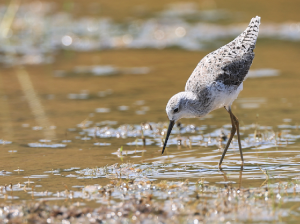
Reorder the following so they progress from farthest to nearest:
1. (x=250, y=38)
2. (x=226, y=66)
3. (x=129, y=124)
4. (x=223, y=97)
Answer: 1. (x=129, y=124)
2. (x=250, y=38)
3. (x=226, y=66)
4. (x=223, y=97)

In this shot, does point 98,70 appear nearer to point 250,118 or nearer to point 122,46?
point 122,46

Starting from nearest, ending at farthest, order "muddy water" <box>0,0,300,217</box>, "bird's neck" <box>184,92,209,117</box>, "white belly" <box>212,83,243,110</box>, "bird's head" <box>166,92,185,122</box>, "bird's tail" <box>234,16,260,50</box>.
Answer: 1. "muddy water" <box>0,0,300,217</box>
2. "bird's head" <box>166,92,185,122</box>
3. "bird's neck" <box>184,92,209,117</box>
4. "white belly" <box>212,83,243,110</box>
5. "bird's tail" <box>234,16,260,50</box>

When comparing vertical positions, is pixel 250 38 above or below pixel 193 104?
above

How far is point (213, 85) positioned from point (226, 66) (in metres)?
0.46

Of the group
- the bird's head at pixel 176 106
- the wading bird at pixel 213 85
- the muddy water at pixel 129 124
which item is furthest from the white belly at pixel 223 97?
the muddy water at pixel 129 124

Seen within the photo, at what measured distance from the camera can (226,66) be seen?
25.1 ft

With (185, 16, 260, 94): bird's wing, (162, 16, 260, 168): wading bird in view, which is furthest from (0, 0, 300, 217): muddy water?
(185, 16, 260, 94): bird's wing

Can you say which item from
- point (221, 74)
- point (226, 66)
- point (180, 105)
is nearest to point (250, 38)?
point (226, 66)

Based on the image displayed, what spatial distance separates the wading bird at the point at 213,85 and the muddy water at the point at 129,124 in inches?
22.3

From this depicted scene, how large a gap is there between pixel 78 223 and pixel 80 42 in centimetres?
1404

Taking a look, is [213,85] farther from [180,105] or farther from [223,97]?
[180,105]

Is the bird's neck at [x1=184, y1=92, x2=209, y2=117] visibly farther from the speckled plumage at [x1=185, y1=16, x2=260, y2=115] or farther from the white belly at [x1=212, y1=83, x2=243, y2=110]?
the white belly at [x1=212, y1=83, x2=243, y2=110]

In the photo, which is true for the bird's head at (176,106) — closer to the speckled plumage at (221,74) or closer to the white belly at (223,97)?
the speckled plumage at (221,74)

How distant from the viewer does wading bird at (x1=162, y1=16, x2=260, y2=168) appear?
7270 millimetres
